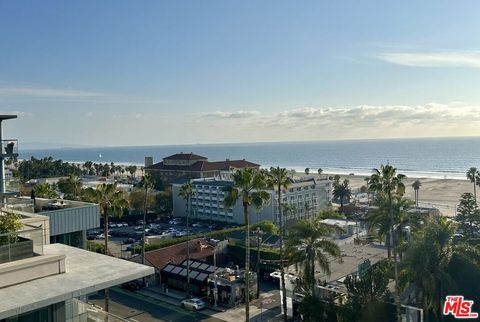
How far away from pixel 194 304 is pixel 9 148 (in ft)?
86.6

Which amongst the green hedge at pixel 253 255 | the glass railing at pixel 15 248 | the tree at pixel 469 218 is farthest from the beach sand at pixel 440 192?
the glass railing at pixel 15 248

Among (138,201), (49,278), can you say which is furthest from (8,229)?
A: (138,201)

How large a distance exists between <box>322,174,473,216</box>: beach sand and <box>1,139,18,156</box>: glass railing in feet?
338

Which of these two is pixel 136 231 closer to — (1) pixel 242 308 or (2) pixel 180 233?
(2) pixel 180 233

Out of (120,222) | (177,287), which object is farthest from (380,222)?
(120,222)

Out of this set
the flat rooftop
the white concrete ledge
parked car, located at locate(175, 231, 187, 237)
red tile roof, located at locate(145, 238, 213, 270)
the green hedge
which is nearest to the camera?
the flat rooftop

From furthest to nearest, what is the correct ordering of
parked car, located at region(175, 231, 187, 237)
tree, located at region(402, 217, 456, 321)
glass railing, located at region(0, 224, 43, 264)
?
parked car, located at region(175, 231, 187, 237), tree, located at region(402, 217, 456, 321), glass railing, located at region(0, 224, 43, 264)

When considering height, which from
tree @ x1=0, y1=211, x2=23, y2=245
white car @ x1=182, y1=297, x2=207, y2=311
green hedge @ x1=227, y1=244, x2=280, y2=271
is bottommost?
white car @ x1=182, y1=297, x2=207, y2=311

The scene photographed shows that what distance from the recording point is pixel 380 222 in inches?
1626

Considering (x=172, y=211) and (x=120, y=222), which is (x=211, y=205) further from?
(x=120, y=222)

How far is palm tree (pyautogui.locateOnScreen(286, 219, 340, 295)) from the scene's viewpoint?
3397 cm

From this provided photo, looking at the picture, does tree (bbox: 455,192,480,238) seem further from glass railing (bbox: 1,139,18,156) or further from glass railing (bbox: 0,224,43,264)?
glass railing (bbox: 0,224,43,264)

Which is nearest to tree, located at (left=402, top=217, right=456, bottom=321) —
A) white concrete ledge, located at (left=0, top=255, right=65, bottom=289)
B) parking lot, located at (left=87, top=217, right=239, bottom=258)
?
white concrete ledge, located at (left=0, top=255, right=65, bottom=289)

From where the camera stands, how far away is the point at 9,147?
26125 millimetres
